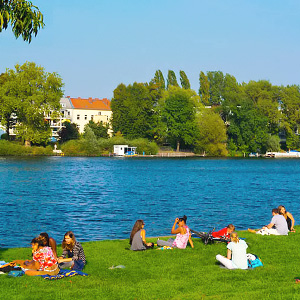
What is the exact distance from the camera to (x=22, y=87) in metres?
107

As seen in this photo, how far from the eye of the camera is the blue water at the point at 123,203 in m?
29.8

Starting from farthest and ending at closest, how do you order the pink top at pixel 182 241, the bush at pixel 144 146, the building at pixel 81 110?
the building at pixel 81 110
the bush at pixel 144 146
the pink top at pixel 182 241

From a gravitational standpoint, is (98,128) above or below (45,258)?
above

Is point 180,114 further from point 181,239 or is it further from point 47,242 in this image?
point 47,242

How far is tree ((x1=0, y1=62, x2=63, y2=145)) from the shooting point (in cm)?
10681

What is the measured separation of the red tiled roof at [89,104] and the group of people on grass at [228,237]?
461 feet

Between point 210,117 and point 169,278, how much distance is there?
378 ft

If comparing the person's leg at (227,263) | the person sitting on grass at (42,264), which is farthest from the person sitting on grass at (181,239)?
the person sitting on grass at (42,264)

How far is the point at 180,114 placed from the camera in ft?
410

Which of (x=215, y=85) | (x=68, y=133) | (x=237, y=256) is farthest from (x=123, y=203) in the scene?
(x=215, y=85)

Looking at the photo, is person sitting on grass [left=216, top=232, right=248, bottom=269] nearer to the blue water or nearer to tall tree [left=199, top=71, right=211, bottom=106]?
the blue water

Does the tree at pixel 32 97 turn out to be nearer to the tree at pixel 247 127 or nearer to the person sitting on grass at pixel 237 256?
the tree at pixel 247 127

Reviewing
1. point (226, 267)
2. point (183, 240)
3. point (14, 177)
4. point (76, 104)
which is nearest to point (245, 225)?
point (183, 240)

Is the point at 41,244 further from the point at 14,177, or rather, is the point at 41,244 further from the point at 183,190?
the point at 14,177
